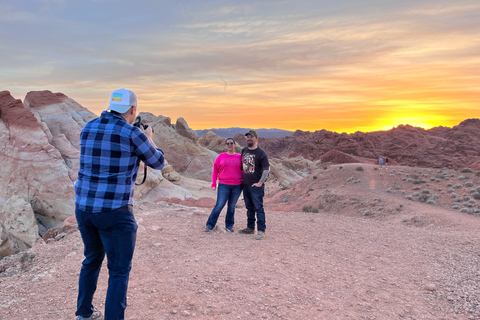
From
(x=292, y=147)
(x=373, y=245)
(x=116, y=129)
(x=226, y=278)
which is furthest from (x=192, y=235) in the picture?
(x=292, y=147)

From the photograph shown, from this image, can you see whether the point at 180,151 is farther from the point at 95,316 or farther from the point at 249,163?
the point at 95,316

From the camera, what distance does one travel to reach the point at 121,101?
10.6 feet

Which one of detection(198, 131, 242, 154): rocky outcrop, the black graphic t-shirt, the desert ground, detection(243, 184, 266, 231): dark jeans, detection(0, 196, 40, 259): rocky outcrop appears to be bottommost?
detection(0, 196, 40, 259): rocky outcrop

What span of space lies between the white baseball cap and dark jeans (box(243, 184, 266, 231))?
4.47 metres

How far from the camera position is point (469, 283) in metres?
5.68

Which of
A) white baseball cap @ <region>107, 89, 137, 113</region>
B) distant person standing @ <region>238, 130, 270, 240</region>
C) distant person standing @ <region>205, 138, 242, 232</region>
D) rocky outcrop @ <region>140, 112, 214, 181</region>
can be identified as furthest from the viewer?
rocky outcrop @ <region>140, 112, 214, 181</region>

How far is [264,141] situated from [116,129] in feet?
299

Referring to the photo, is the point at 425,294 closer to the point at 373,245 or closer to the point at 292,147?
the point at 373,245

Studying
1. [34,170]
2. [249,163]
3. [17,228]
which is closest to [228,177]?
[249,163]

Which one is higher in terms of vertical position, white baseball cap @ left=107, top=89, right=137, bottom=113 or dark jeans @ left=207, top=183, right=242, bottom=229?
white baseball cap @ left=107, top=89, right=137, bottom=113

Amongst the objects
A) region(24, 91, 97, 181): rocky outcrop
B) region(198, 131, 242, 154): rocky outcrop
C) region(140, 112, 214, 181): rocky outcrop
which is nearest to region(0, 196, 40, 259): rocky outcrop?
region(24, 91, 97, 181): rocky outcrop

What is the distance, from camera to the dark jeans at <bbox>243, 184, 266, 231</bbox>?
740cm

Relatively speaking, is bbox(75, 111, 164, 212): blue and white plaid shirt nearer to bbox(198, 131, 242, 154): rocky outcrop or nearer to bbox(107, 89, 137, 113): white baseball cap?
bbox(107, 89, 137, 113): white baseball cap

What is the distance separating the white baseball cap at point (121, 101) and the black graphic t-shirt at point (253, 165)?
14.3ft
